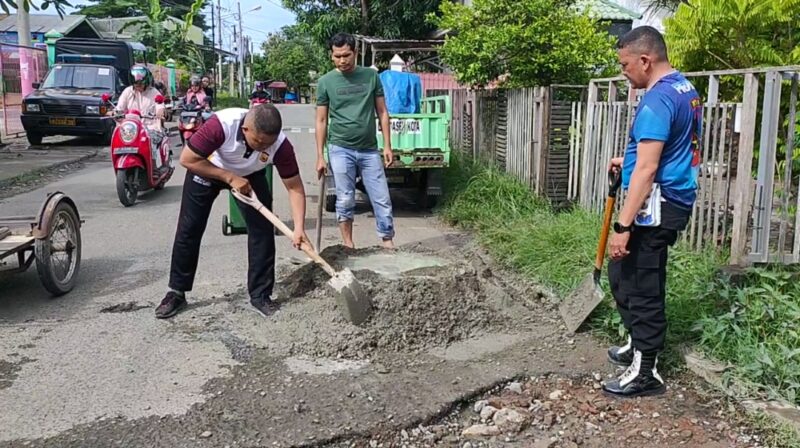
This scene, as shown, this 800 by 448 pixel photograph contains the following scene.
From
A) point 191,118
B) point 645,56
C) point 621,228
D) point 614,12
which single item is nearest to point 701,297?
point 621,228

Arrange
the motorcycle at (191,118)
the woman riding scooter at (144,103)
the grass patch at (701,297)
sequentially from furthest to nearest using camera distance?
the motorcycle at (191,118) < the woman riding scooter at (144,103) < the grass patch at (701,297)

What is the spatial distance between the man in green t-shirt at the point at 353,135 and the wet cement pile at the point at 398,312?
3.45ft

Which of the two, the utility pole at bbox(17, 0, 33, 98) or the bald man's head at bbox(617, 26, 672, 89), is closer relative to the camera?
the bald man's head at bbox(617, 26, 672, 89)

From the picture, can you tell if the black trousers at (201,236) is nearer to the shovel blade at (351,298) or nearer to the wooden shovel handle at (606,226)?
the shovel blade at (351,298)

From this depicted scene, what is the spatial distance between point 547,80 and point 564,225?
3.79 m

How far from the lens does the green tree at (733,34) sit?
7816 mm

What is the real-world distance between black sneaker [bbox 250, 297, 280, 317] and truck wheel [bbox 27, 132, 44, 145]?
13702 mm

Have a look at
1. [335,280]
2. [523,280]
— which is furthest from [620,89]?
[335,280]

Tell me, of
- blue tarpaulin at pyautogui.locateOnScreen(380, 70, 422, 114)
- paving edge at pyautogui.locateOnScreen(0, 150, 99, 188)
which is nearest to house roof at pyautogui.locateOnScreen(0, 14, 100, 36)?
paving edge at pyautogui.locateOnScreen(0, 150, 99, 188)

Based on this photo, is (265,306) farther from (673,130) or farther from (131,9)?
(131,9)

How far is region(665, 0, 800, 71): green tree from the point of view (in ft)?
25.6

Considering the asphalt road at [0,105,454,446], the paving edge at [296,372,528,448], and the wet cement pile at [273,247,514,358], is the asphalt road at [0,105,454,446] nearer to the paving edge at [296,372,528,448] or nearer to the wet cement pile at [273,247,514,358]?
the wet cement pile at [273,247,514,358]

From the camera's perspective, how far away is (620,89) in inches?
321

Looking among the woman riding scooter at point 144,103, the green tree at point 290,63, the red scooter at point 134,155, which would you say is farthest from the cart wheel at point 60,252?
the green tree at point 290,63
